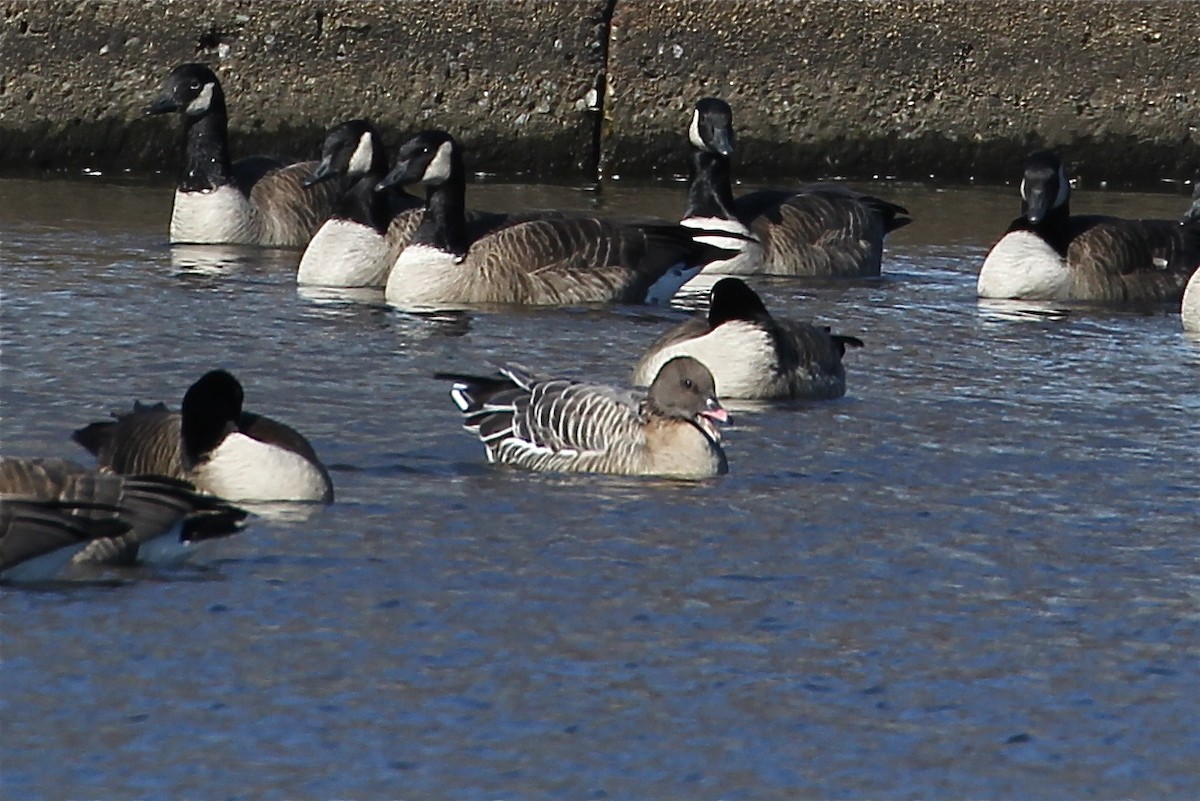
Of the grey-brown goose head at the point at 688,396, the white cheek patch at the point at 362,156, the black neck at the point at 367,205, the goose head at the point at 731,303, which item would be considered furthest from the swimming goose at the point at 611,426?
the white cheek patch at the point at 362,156

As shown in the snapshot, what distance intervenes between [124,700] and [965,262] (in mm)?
9629

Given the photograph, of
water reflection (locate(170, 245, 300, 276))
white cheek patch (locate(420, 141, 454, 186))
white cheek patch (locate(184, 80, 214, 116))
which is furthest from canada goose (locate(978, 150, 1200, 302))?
white cheek patch (locate(184, 80, 214, 116))

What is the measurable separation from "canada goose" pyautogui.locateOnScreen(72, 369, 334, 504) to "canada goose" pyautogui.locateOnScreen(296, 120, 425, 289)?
5.83 m

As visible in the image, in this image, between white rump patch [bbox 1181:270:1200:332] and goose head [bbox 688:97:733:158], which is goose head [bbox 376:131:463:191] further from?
white rump patch [bbox 1181:270:1200:332]

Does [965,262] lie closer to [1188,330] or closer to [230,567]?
[1188,330]

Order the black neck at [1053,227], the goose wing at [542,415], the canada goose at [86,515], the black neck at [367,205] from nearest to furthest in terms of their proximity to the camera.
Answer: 1. the canada goose at [86,515]
2. the goose wing at [542,415]
3. the black neck at [1053,227]
4. the black neck at [367,205]

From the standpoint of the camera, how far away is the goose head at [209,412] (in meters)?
7.82

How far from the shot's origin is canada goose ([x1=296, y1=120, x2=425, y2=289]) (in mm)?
13922

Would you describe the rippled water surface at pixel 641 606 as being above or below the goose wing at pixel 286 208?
below

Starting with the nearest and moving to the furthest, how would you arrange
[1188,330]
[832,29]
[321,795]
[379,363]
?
[321,795]
[379,363]
[1188,330]
[832,29]

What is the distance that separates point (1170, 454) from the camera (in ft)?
30.1

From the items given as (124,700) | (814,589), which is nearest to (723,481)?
(814,589)

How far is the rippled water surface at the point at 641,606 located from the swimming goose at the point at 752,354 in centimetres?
14

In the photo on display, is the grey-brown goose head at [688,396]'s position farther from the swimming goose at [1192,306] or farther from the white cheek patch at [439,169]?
the white cheek patch at [439,169]
